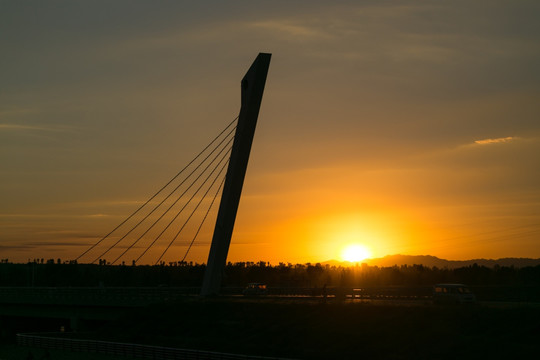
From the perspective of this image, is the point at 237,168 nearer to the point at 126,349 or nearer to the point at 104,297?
the point at 126,349

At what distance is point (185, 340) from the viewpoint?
54.9 metres

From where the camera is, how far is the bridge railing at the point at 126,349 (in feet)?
148

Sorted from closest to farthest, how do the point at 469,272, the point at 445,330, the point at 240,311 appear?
the point at 445,330 < the point at 240,311 < the point at 469,272

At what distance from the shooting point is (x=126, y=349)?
52.6 metres

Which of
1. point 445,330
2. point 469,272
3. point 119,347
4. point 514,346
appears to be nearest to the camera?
point 514,346

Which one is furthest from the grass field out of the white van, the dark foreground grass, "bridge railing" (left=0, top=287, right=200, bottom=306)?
"bridge railing" (left=0, top=287, right=200, bottom=306)

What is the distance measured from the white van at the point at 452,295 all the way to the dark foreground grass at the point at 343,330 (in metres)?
5.12

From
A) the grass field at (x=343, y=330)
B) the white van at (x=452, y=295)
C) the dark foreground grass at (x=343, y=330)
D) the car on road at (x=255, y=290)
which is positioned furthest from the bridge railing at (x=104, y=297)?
the white van at (x=452, y=295)

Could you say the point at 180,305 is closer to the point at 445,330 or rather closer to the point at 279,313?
the point at 279,313

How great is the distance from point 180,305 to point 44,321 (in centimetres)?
4548

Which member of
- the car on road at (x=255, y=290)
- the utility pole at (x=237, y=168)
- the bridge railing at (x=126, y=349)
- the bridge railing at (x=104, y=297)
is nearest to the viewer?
the bridge railing at (x=126, y=349)

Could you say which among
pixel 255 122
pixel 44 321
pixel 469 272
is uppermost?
pixel 255 122

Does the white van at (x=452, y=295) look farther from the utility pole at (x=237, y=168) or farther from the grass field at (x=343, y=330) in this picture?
the utility pole at (x=237, y=168)

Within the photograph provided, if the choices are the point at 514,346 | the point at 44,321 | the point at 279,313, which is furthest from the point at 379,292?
the point at 44,321
